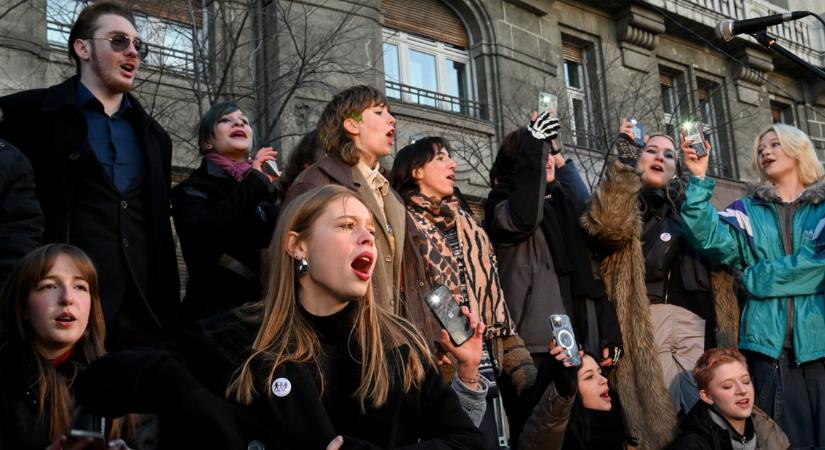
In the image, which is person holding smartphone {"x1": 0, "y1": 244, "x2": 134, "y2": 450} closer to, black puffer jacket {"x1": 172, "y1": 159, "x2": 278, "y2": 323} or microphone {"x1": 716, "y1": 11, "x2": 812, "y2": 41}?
black puffer jacket {"x1": 172, "y1": 159, "x2": 278, "y2": 323}

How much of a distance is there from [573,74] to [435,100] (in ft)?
11.2

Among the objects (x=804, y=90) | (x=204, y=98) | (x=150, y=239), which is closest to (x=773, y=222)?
(x=150, y=239)

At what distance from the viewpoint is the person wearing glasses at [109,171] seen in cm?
430

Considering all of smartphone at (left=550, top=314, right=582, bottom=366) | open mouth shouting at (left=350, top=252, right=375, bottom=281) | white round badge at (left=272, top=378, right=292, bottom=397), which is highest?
open mouth shouting at (left=350, top=252, right=375, bottom=281)

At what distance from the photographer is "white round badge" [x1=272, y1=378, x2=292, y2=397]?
2.86m

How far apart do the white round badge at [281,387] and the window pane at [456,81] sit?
41.9 feet

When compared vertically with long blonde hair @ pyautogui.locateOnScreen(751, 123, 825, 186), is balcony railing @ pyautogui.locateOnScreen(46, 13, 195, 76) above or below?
above

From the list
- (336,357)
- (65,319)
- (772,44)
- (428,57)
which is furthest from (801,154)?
(428,57)

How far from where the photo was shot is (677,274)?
6.20m

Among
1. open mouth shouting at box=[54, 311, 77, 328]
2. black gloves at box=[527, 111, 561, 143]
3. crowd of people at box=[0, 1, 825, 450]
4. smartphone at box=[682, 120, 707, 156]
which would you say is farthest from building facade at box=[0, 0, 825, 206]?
open mouth shouting at box=[54, 311, 77, 328]

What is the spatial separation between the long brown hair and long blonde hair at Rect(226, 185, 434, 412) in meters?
0.92

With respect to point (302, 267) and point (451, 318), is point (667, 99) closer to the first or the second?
point (451, 318)

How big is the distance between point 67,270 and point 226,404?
4.08 ft

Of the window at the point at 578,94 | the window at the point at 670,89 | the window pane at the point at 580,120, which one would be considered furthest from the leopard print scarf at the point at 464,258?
the window at the point at 670,89
